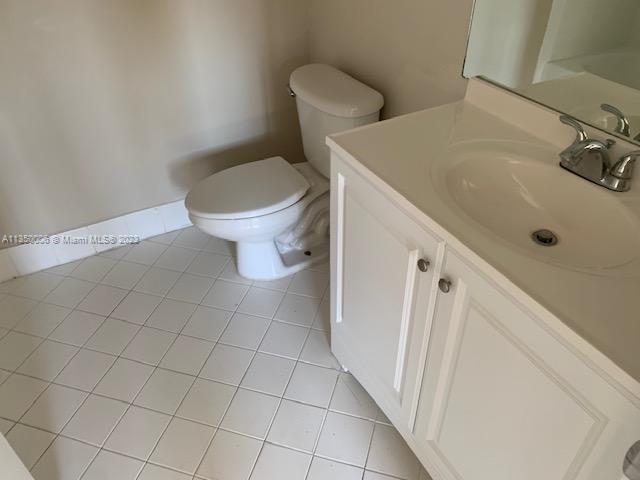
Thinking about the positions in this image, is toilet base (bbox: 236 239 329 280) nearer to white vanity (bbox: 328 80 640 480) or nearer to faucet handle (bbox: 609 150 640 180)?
white vanity (bbox: 328 80 640 480)

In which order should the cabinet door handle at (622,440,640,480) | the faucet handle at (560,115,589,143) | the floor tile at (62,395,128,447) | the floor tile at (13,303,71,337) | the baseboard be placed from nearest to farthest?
the cabinet door handle at (622,440,640,480) < the faucet handle at (560,115,589,143) < the floor tile at (62,395,128,447) < the floor tile at (13,303,71,337) < the baseboard

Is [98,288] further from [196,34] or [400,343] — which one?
[400,343]

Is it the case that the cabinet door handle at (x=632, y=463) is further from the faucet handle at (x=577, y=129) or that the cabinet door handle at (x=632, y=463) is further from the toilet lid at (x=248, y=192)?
the toilet lid at (x=248, y=192)

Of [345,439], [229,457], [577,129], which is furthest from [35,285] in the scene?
[577,129]

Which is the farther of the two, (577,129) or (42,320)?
(42,320)

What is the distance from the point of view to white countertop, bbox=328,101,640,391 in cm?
75

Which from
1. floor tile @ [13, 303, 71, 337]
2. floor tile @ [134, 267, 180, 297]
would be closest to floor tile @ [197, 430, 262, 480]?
floor tile @ [134, 267, 180, 297]

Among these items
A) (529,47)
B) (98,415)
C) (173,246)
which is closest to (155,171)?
(173,246)

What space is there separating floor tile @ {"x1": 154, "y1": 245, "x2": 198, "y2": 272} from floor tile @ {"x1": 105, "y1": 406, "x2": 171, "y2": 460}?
2.35 ft

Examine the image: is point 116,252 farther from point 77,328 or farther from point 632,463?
point 632,463

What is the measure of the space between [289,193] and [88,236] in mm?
1008

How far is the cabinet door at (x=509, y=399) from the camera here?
760 millimetres

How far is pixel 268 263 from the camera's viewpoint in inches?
82.3

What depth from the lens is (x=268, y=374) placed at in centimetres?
171
